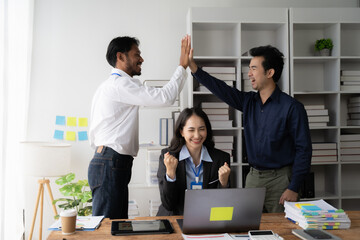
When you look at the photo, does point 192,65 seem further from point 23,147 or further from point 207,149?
point 23,147

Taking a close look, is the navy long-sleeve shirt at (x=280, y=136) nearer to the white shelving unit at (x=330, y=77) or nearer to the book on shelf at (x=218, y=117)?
the book on shelf at (x=218, y=117)

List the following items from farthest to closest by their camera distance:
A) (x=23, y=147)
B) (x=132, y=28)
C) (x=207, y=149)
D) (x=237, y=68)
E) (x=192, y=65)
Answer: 1. (x=132, y=28)
2. (x=237, y=68)
3. (x=23, y=147)
4. (x=192, y=65)
5. (x=207, y=149)

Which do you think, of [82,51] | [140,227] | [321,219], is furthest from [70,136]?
[321,219]

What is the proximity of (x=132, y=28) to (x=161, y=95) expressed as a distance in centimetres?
162

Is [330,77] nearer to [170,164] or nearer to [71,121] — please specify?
[170,164]

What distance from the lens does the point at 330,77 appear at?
385 cm

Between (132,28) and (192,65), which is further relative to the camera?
(132,28)

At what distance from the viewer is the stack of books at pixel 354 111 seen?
3.79 m

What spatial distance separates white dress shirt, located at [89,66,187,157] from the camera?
252 cm

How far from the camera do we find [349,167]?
4043mm

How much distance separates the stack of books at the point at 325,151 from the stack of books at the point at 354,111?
1.34 ft

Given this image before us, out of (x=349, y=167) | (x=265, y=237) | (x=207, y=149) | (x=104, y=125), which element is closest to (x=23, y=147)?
(x=104, y=125)

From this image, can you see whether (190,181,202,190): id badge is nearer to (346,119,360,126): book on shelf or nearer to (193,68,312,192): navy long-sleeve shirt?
(193,68,312,192): navy long-sleeve shirt

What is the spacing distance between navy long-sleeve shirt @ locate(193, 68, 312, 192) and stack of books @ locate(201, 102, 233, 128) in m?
0.84
